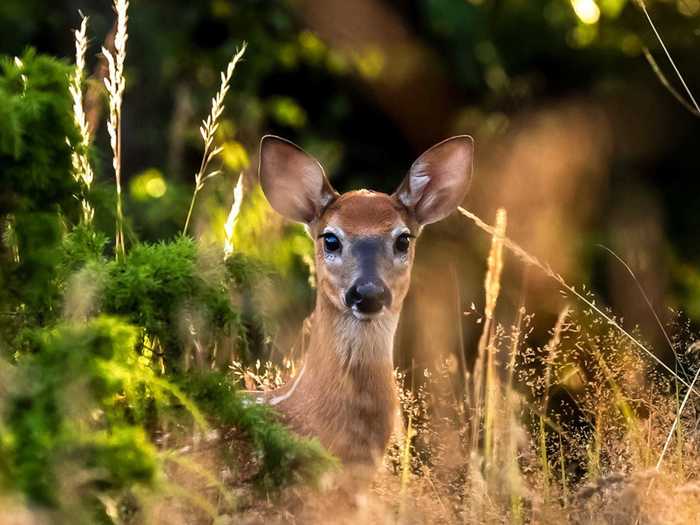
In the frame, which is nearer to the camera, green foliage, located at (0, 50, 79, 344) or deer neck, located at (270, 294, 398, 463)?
green foliage, located at (0, 50, 79, 344)

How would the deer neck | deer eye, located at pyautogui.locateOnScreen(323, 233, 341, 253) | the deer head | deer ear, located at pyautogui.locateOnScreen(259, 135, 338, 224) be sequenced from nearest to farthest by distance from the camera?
1. the deer neck
2. the deer head
3. deer eye, located at pyautogui.locateOnScreen(323, 233, 341, 253)
4. deer ear, located at pyautogui.locateOnScreen(259, 135, 338, 224)

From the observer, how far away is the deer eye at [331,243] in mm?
6164

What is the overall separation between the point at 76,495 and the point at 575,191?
6.90 metres

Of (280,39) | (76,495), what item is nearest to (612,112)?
(280,39)

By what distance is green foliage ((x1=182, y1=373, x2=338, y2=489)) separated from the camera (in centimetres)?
487

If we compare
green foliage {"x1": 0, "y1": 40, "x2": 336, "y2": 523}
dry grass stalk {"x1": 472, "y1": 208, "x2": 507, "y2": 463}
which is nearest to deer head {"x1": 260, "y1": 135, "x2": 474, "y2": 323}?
dry grass stalk {"x1": 472, "y1": 208, "x2": 507, "y2": 463}

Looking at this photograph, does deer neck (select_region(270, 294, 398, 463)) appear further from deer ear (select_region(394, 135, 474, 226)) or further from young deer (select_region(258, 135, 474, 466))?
deer ear (select_region(394, 135, 474, 226))

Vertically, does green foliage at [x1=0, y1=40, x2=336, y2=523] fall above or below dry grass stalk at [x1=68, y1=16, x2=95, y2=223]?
below

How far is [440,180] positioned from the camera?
21.6 ft

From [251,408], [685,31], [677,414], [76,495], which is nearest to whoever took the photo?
[76,495]

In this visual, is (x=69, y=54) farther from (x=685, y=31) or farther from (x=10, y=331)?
(x=10, y=331)

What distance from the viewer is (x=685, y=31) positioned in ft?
35.0

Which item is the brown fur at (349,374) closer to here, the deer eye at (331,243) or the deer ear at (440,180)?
the deer eye at (331,243)

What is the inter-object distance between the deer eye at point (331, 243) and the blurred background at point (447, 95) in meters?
3.89
